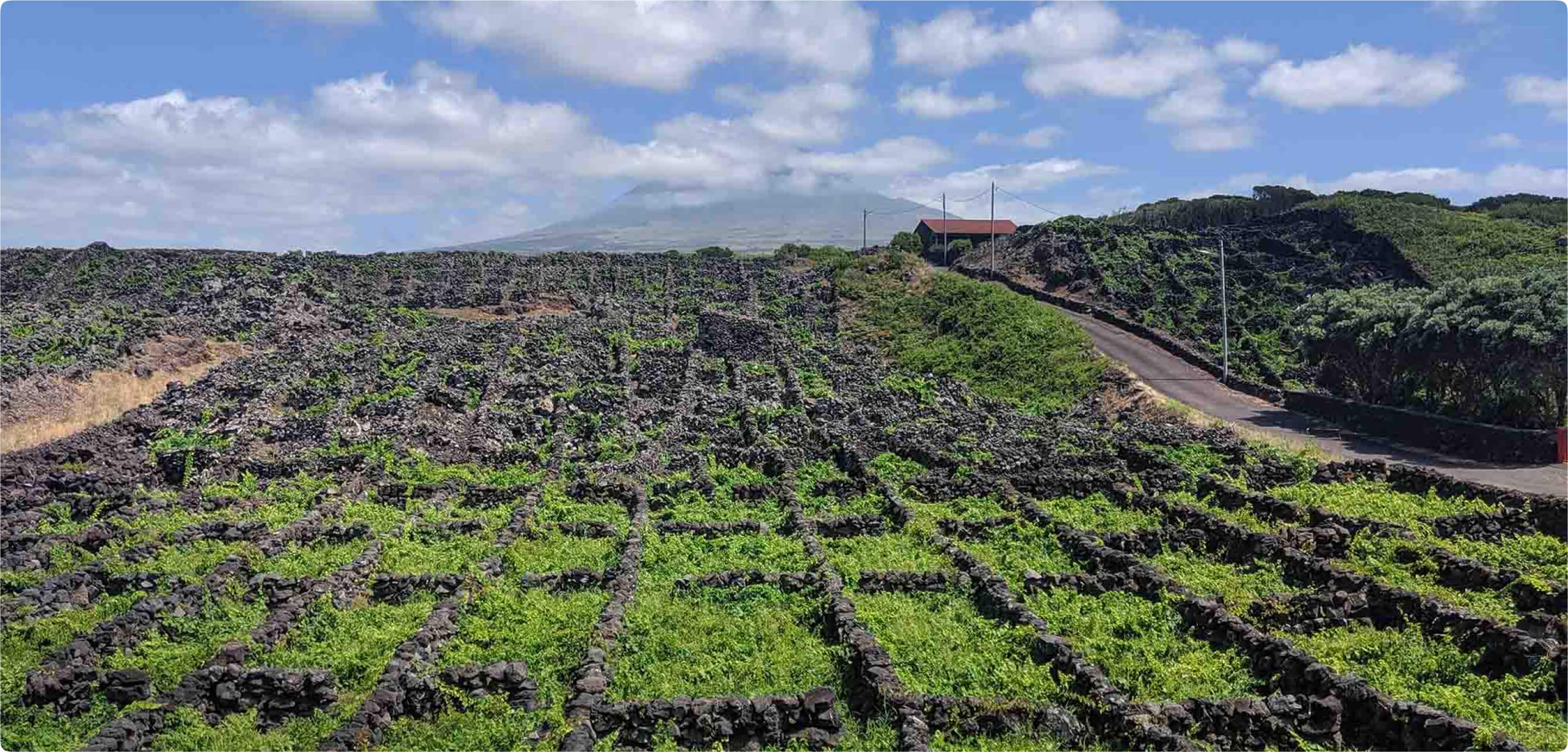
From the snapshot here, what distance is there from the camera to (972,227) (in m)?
94.9

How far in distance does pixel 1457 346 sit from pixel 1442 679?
21.0 m

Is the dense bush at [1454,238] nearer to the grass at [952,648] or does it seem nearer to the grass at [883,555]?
the grass at [883,555]

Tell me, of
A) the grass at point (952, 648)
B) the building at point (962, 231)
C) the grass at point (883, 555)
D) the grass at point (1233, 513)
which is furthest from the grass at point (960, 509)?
the building at point (962, 231)

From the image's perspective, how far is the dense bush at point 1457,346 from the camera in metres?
29.3

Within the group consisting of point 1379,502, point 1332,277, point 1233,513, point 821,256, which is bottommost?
point 1233,513

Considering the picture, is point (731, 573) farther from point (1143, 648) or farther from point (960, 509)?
point (960, 509)

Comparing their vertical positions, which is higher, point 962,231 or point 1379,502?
point 962,231

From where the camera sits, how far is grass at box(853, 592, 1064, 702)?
1475 cm

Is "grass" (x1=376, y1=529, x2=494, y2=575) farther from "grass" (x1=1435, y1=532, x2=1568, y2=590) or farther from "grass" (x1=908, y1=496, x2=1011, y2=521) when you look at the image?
"grass" (x1=1435, y1=532, x2=1568, y2=590)

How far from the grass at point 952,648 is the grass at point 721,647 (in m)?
1.08

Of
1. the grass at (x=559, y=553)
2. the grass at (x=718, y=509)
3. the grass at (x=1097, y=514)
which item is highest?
the grass at (x=1097, y=514)

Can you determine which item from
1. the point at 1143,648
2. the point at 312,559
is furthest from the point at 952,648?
the point at 312,559

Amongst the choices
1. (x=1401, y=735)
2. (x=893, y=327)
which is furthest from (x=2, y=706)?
(x=893, y=327)

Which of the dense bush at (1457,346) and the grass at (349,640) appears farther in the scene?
the dense bush at (1457,346)
